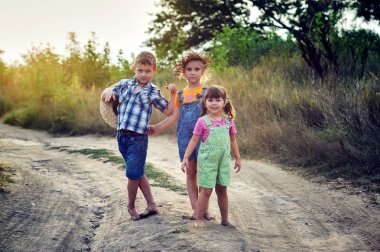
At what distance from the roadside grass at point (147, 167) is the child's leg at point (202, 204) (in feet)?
4.56

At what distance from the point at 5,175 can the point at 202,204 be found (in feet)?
10.6

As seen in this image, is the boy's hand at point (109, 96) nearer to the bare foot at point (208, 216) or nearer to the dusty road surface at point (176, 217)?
the dusty road surface at point (176, 217)

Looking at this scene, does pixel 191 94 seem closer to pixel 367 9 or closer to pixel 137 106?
pixel 137 106

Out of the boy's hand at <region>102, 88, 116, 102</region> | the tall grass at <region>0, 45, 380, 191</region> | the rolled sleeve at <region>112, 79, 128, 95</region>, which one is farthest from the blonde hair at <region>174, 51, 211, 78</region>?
the tall grass at <region>0, 45, 380, 191</region>

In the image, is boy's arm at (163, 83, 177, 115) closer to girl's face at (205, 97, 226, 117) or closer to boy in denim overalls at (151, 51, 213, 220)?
boy in denim overalls at (151, 51, 213, 220)

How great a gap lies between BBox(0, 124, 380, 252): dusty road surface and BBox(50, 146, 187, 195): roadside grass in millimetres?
189

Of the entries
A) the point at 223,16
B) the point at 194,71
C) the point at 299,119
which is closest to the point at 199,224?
the point at 194,71

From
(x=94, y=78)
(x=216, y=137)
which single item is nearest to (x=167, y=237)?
(x=216, y=137)

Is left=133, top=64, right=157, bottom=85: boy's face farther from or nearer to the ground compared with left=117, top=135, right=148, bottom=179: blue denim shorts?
farther from the ground

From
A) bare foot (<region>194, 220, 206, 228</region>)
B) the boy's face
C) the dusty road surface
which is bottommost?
the dusty road surface

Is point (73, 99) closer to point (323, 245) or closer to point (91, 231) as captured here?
point (91, 231)

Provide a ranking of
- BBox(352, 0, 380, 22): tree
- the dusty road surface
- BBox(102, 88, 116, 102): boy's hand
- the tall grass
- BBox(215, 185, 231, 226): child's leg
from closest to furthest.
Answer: the dusty road surface < BBox(215, 185, 231, 226): child's leg < BBox(102, 88, 116, 102): boy's hand < the tall grass < BBox(352, 0, 380, 22): tree

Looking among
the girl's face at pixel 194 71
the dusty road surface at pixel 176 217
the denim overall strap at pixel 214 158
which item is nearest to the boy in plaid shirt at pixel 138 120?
the girl's face at pixel 194 71

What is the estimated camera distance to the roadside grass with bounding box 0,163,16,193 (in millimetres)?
5020
